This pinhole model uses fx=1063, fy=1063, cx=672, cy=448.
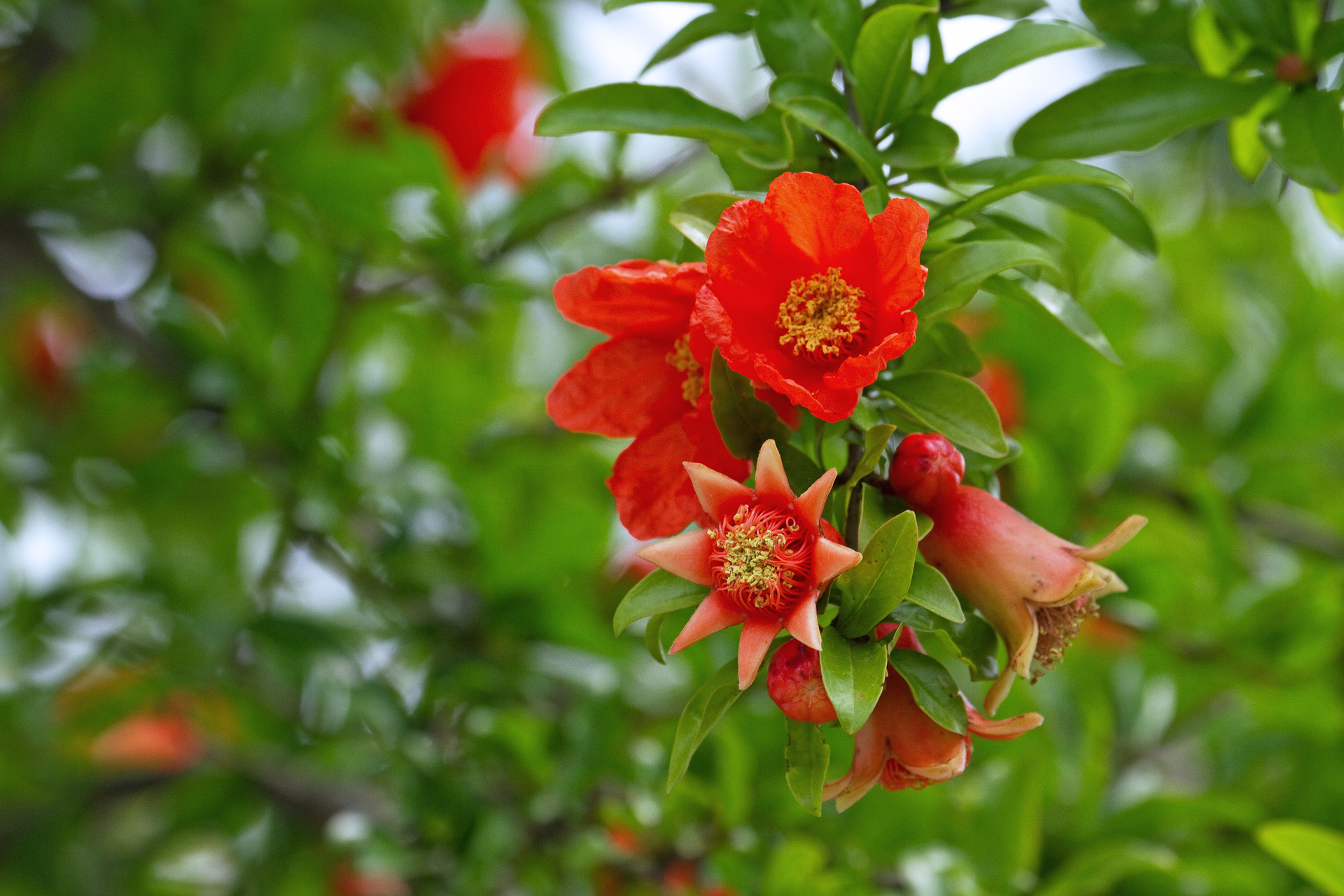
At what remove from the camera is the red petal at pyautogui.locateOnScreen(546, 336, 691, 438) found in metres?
0.54

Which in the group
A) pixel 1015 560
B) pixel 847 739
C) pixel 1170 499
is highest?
pixel 1015 560

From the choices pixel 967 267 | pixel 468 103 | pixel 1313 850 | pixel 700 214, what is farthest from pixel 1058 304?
pixel 468 103

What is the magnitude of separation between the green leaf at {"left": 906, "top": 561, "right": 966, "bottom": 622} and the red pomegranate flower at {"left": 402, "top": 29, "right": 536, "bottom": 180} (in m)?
1.20

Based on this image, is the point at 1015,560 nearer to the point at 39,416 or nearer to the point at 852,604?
the point at 852,604

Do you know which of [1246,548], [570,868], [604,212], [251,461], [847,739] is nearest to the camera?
[847,739]

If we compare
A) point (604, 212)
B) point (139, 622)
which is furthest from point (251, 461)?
point (604, 212)

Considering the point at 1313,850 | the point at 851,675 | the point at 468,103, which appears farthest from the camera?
the point at 468,103

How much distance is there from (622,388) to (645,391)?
0.04 ft

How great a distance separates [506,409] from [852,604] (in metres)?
1.10

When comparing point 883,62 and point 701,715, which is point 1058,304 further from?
point 701,715

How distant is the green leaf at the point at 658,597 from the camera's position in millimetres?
441

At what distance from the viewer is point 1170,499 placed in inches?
47.8

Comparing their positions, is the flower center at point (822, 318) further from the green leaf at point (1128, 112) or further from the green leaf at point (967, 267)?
the green leaf at point (1128, 112)

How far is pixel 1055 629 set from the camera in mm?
491
